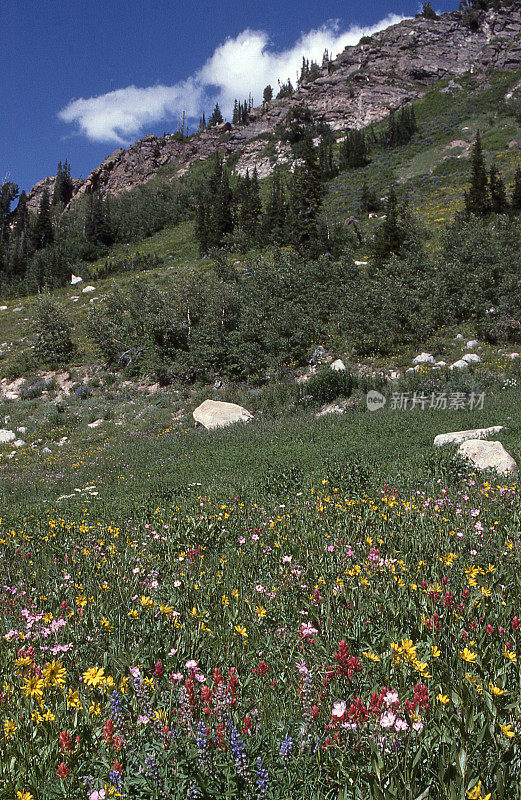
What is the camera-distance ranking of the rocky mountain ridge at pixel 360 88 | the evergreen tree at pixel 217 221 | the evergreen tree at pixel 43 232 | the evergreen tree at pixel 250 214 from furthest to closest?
1. the rocky mountain ridge at pixel 360 88
2. the evergreen tree at pixel 43 232
3. the evergreen tree at pixel 217 221
4. the evergreen tree at pixel 250 214

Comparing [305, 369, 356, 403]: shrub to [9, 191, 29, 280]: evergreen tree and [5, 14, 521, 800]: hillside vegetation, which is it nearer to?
[5, 14, 521, 800]: hillside vegetation

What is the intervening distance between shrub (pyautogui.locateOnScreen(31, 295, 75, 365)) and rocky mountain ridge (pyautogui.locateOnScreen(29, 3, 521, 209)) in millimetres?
81328

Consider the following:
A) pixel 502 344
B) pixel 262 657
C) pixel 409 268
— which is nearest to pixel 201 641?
pixel 262 657

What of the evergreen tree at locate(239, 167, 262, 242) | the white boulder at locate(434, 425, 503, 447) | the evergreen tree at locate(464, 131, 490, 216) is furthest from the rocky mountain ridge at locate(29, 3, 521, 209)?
the white boulder at locate(434, 425, 503, 447)

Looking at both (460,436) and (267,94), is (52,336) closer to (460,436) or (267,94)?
(460,436)

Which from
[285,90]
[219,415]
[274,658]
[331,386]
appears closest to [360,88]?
[285,90]

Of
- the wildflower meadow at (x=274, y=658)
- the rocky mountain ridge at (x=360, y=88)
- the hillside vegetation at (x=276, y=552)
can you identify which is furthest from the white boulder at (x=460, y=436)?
the rocky mountain ridge at (x=360, y=88)

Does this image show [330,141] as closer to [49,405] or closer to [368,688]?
[49,405]

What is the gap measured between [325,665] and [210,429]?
10827 mm

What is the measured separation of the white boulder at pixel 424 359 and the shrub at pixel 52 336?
61.7ft

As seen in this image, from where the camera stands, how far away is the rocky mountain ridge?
9844 centimetres

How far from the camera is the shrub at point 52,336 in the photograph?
2358cm

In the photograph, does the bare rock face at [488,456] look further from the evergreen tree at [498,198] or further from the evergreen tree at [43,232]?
the evergreen tree at [43,232]

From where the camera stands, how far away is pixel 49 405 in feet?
61.3
